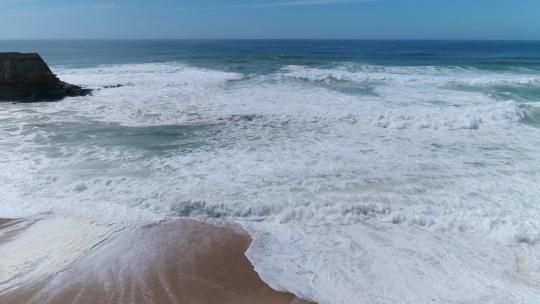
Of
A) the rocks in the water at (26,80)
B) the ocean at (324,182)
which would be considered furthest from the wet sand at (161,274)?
the rocks in the water at (26,80)

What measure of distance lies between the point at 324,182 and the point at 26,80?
14.6 m

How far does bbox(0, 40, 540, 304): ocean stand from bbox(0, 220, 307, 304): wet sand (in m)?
0.31

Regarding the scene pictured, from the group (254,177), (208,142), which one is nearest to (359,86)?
(208,142)

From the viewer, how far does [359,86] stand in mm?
20203

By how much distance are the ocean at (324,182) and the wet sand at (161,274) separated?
0.31 metres

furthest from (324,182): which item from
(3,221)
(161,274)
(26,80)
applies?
(26,80)

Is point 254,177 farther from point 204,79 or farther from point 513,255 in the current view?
point 204,79

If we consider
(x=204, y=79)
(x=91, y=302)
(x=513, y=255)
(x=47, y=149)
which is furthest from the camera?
(x=204, y=79)

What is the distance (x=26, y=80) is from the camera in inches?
646

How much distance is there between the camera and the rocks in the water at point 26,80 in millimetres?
15938

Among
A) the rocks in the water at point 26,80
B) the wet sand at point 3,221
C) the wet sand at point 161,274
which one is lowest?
the wet sand at point 161,274

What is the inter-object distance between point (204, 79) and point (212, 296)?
19.5m

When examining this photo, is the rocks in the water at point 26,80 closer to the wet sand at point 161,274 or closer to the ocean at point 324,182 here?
the ocean at point 324,182

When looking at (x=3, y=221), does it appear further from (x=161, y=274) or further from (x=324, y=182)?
(x=324, y=182)
